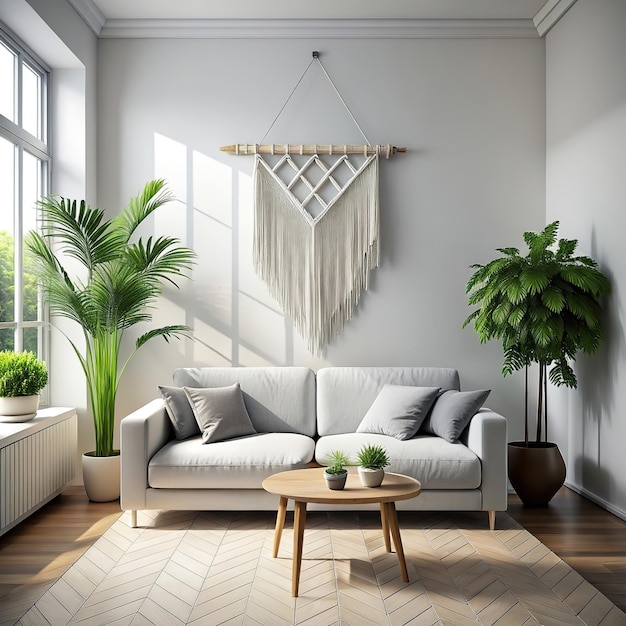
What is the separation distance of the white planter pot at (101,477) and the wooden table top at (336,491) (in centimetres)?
133

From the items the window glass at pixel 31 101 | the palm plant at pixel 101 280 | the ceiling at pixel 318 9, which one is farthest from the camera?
the ceiling at pixel 318 9

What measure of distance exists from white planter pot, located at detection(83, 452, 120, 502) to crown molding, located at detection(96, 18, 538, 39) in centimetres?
276

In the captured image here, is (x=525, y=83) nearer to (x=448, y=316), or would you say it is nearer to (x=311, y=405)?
(x=448, y=316)

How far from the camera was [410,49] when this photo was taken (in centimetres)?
446

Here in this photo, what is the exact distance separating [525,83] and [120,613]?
398cm

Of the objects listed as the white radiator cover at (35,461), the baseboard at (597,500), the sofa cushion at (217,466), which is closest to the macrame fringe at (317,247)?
the sofa cushion at (217,466)

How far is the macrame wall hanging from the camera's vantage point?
438cm

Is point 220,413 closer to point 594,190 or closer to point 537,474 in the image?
point 537,474

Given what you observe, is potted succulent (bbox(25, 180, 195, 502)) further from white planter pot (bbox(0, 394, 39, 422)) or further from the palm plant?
white planter pot (bbox(0, 394, 39, 422))

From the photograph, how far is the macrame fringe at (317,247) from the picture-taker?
4.38 metres

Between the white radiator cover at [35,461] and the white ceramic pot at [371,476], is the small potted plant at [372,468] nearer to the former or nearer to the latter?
the white ceramic pot at [371,476]

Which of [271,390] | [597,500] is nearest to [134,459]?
[271,390]

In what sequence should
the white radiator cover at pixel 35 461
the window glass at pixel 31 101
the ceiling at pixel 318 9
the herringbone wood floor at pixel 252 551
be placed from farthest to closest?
the ceiling at pixel 318 9, the window glass at pixel 31 101, the white radiator cover at pixel 35 461, the herringbone wood floor at pixel 252 551

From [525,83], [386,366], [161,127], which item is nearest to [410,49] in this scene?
[525,83]
